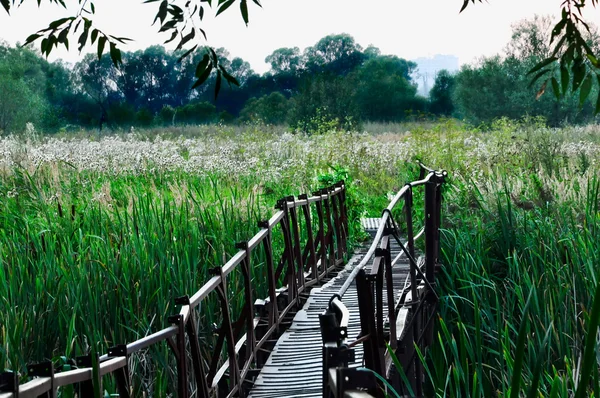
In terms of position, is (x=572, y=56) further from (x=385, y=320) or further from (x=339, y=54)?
(x=339, y=54)

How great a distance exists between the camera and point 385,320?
6438 mm

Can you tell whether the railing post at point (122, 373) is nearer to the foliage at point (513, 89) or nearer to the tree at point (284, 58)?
the foliage at point (513, 89)

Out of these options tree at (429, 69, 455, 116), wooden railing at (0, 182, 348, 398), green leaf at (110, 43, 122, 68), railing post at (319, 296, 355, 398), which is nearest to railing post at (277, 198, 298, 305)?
wooden railing at (0, 182, 348, 398)

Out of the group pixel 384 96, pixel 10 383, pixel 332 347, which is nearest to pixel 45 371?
pixel 10 383

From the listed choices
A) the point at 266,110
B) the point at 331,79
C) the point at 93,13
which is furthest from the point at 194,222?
the point at 266,110

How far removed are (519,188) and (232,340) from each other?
6.44 meters

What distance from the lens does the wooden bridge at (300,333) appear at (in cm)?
261

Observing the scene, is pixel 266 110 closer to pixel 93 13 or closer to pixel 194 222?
pixel 194 222

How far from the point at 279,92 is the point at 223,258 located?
193 feet

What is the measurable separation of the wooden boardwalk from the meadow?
741mm

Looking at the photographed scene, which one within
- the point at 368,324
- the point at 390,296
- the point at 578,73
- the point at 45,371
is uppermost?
the point at 578,73

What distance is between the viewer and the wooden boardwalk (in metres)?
5.18

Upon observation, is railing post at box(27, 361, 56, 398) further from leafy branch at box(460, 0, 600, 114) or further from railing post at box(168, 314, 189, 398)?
leafy branch at box(460, 0, 600, 114)

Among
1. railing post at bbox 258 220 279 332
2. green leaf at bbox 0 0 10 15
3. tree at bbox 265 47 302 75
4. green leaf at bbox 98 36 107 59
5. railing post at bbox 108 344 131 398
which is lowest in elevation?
railing post at bbox 258 220 279 332
